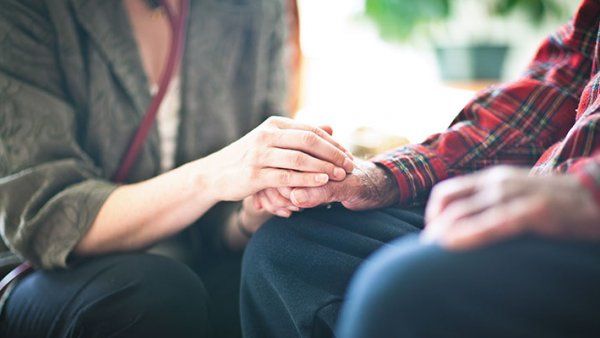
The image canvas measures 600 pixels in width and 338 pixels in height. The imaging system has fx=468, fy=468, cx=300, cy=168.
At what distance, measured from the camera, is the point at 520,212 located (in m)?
0.29

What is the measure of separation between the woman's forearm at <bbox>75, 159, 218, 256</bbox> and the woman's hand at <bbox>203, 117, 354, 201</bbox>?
6cm

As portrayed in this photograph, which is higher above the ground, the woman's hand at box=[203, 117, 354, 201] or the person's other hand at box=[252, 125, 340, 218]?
the woman's hand at box=[203, 117, 354, 201]

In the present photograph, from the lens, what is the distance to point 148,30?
0.87 meters

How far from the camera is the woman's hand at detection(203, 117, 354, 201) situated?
22.1 inches

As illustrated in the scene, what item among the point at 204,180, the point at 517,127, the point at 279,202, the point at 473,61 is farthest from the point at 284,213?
the point at 473,61

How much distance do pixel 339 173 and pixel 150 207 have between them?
0.27 m

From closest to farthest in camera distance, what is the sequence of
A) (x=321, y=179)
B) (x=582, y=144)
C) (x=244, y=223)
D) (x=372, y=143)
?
(x=582, y=144)
(x=321, y=179)
(x=244, y=223)
(x=372, y=143)

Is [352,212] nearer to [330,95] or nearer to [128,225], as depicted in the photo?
[128,225]

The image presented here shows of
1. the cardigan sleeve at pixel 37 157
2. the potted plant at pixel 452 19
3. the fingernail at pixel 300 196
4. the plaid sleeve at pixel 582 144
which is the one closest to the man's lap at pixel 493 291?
the plaid sleeve at pixel 582 144

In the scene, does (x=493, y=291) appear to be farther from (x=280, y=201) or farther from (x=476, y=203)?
(x=280, y=201)

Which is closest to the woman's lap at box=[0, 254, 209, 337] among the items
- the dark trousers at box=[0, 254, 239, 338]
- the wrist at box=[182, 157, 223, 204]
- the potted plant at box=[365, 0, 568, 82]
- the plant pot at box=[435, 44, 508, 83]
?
the dark trousers at box=[0, 254, 239, 338]

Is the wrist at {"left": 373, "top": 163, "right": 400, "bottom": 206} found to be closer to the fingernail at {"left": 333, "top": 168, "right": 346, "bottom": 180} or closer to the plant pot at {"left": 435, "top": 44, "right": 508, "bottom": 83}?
the fingernail at {"left": 333, "top": 168, "right": 346, "bottom": 180}

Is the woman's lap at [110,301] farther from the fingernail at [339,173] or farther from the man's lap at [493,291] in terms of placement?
the man's lap at [493,291]

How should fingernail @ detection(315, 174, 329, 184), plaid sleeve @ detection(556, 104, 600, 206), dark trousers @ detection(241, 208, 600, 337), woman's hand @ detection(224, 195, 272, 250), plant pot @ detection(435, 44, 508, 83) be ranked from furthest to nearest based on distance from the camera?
plant pot @ detection(435, 44, 508, 83) → woman's hand @ detection(224, 195, 272, 250) → fingernail @ detection(315, 174, 329, 184) → plaid sleeve @ detection(556, 104, 600, 206) → dark trousers @ detection(241, 208, 600, 337)
